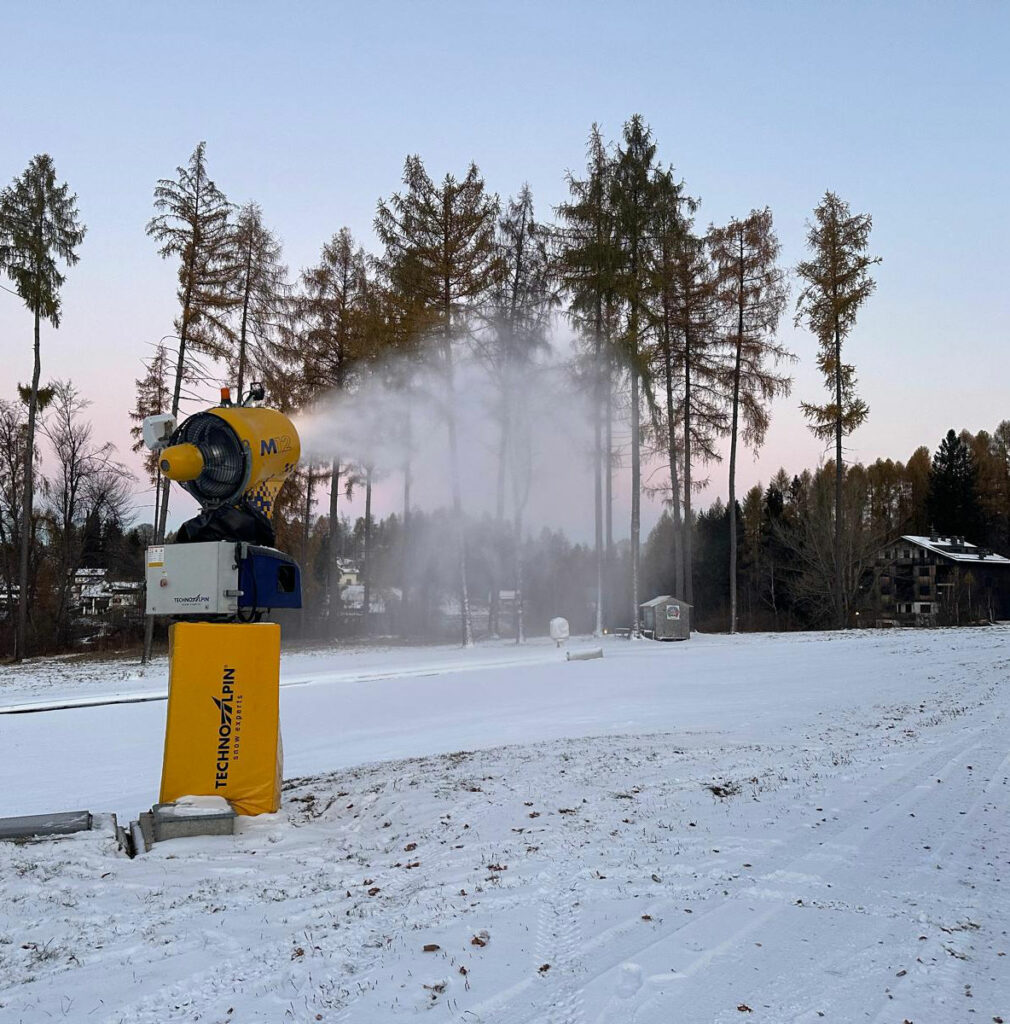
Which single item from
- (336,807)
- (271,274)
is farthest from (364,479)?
(336,807)

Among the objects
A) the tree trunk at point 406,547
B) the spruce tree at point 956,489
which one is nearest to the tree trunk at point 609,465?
the tree trunk at point 406,547

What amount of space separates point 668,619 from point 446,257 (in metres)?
13.5

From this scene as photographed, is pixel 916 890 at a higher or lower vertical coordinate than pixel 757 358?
lower

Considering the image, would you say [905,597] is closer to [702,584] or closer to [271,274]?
[702,584]

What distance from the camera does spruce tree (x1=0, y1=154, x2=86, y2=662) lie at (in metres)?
23.0

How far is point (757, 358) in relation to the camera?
28.6 meters

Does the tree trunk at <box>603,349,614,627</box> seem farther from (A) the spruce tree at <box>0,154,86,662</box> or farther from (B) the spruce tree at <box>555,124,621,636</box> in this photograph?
(A) the spruce tree at <box>0,154,86,662</box>

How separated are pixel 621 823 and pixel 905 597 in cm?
6133

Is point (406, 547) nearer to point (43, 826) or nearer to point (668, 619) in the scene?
point (668, 619)

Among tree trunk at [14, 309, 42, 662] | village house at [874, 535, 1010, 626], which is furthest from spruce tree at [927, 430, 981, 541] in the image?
tree trunk at [14, 309, 42, 662]

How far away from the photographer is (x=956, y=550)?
55.2 meters

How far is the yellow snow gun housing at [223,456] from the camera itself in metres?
5.75

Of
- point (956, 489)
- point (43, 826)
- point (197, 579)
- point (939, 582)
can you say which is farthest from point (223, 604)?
point (956, 489)

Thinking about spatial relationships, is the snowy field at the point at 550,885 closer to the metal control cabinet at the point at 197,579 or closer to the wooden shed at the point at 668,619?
the metal control cabinet at the point at 197,579
